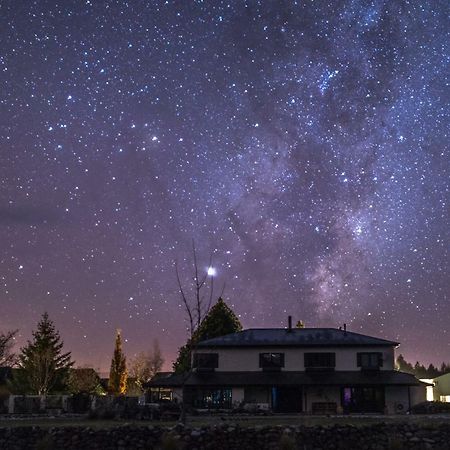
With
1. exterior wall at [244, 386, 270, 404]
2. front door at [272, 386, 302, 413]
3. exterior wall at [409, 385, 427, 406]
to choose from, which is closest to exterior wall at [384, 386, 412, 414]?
exterior wall at [409, 385, 427, 406]

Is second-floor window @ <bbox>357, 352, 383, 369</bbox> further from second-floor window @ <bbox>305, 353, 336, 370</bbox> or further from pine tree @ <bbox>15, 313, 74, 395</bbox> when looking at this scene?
pine tree @ <bbox>15, 313, 74, 395</bbox>

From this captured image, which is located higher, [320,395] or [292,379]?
[292,379]

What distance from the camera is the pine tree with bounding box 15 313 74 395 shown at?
58156 millimetres

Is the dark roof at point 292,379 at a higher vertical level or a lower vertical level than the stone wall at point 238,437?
higher

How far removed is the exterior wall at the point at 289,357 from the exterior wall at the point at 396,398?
1.90 meters

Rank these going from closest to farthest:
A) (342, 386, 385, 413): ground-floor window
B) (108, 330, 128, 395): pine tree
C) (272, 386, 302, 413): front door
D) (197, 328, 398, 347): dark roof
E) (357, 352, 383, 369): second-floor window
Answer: (342, 386, 385, 413): ground-floor window, (272, 386, 302, 413): front door, (357, 352, 383, 369): second-floor window, (197, 328, 398, 347): dark roof, (108, 330, 128, 395): pine tree

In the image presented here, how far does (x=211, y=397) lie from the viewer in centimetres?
4819

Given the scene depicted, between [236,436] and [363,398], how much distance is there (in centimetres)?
2337

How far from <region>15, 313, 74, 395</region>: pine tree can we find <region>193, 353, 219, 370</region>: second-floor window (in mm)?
15978

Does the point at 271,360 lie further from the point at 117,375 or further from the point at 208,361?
the point at 117,375

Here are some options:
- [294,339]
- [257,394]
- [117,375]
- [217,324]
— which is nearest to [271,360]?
[294,339]

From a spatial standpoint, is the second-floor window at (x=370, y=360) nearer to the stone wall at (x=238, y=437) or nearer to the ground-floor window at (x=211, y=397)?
the ground-floor window at (x=211, y=397)

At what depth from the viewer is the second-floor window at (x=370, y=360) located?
4951 centimetres

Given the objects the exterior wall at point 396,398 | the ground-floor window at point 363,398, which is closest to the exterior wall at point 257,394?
the ground-floor window at point 363,398
